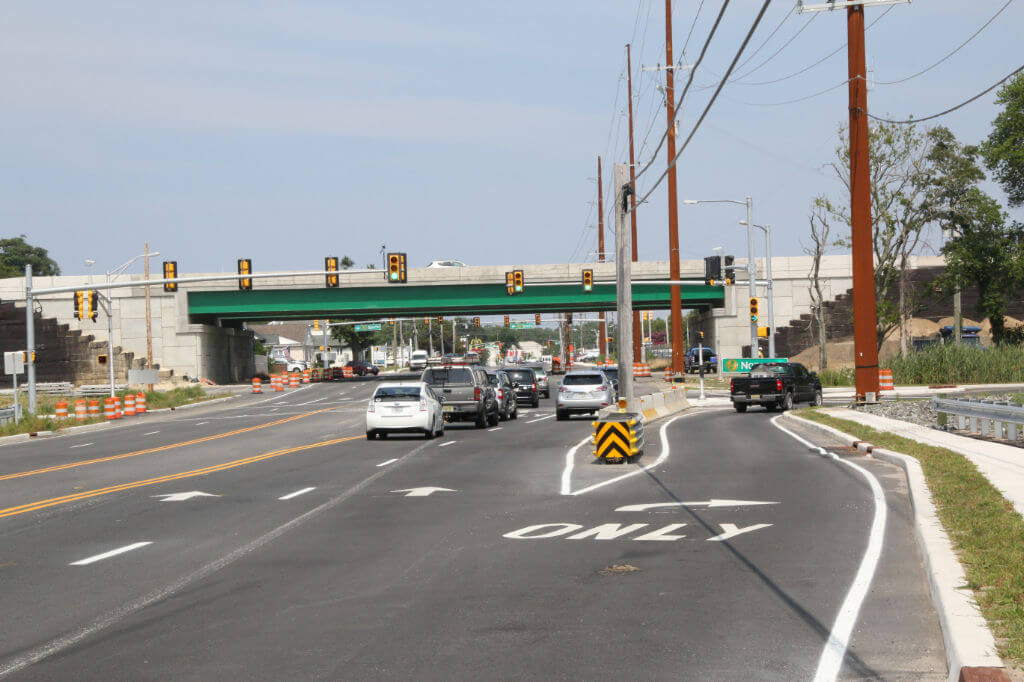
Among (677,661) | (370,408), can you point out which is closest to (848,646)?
(677,661)

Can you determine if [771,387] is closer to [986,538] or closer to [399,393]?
[399,393]

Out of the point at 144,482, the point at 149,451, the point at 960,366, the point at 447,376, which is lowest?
the point at 149,451

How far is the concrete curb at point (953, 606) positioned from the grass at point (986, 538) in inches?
3.2

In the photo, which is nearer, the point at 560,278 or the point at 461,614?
the point at 461,614

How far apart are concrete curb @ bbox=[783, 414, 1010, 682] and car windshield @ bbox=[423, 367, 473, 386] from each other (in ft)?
67.9

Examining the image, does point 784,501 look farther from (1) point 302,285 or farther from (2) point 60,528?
(1) point 302,285

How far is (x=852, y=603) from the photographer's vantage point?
8469 mm

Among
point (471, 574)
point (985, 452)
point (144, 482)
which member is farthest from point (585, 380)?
point (471, 574)

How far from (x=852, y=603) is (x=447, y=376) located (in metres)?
25.4

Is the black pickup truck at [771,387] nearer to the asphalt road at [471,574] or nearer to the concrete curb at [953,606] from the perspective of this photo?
the asphalt road at [471,574]

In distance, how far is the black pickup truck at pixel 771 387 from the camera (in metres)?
40.8

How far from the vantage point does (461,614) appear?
8.25m

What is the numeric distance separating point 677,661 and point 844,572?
3461 millimetres

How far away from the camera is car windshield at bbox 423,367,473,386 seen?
3334 cm
